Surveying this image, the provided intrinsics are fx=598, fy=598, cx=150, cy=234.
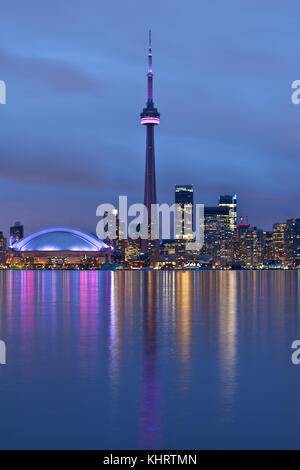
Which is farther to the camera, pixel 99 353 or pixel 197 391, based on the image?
pixel 99 353

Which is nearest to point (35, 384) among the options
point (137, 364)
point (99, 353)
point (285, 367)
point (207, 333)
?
point (137, 364)

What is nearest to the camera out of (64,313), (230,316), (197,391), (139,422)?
(139,422)

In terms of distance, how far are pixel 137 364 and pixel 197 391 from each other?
15.2 ft

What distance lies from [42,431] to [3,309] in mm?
31817

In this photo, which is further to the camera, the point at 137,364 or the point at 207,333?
the point at 207,333

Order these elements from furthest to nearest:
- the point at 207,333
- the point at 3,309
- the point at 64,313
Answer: the point at 3,309, the point at 64,313, the point at 207,333

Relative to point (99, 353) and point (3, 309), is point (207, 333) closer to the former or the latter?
point (99, 353)

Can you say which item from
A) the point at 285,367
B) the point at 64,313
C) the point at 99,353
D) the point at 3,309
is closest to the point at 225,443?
the point at 285,367

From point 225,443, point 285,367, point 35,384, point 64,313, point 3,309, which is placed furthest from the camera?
point 3,309

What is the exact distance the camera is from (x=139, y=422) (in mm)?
13094
